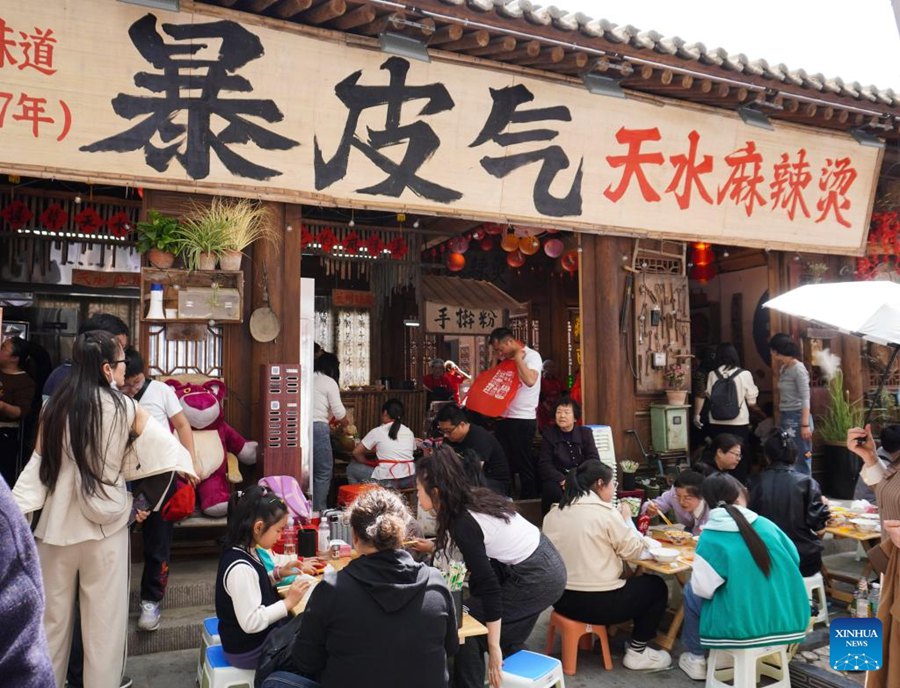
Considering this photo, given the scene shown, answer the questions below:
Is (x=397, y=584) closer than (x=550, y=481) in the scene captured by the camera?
Yes

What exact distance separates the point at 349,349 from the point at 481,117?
664cm

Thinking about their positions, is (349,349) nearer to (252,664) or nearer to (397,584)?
(252,664)

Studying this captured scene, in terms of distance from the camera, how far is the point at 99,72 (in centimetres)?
539

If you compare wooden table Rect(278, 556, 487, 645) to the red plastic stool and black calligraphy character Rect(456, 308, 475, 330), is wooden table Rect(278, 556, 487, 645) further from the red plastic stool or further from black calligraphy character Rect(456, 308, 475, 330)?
black calligraphy character Rect(456, 308, 475, 330)

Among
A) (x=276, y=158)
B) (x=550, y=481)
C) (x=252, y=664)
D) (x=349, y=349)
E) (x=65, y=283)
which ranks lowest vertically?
(x=252, y=664)

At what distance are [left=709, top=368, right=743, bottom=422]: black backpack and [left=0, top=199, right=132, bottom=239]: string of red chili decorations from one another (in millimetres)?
8171

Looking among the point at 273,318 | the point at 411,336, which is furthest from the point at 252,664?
the point at 411,336

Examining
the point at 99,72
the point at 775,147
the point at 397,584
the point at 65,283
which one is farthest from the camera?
the point at 65,283

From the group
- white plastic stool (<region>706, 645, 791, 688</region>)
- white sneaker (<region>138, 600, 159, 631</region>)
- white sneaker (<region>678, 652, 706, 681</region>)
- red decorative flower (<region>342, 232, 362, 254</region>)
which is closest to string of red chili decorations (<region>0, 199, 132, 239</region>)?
red decorative flower (<region>342, 232, 362, 254</region>)

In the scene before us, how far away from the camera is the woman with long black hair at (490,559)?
3.83m

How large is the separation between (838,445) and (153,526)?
849cm

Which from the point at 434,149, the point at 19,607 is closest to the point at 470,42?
the point at 434,149

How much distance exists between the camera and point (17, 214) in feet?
29.3

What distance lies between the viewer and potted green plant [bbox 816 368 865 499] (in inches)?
359
